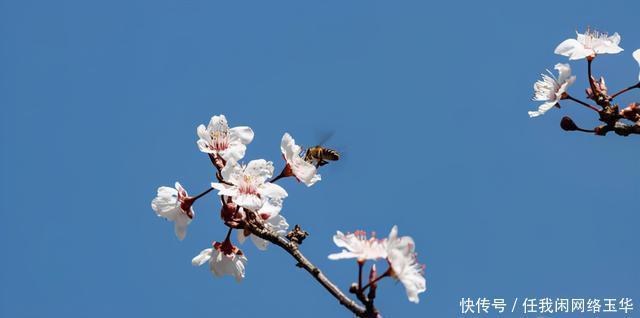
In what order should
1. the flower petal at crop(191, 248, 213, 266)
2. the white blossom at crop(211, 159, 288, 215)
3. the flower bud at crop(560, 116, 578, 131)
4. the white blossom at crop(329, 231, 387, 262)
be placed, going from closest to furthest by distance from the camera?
the white blossom at crop(329, 231, 387, 262)
the white blossom at crop(211, 159, 288, 215)
the flower petal at crop(191, 248, 213, 266)
the flower bud at crop(560, 116, 578, 131)

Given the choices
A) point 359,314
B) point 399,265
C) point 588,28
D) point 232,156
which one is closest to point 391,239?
point 399,265

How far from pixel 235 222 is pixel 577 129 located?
191 cm

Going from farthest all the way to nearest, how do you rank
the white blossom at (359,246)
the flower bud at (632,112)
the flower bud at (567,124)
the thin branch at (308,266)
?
1. the flower bud at (567,124)
2. the flower bud at (632,112)
3. the white blossom at (359,246)
4. the thin branch at (308,266)

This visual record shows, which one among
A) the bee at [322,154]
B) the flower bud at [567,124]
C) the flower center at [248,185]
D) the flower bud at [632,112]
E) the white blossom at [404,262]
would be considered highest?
the bee at [322,154]

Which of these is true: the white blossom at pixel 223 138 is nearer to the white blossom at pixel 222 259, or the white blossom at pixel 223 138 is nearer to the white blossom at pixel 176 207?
the white blossom at pixel 176 207

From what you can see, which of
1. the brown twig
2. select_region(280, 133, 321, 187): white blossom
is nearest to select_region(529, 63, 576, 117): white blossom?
select_region(280, 133, 321, 187): white blossom

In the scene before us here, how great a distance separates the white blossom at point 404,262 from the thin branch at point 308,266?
0.64ft

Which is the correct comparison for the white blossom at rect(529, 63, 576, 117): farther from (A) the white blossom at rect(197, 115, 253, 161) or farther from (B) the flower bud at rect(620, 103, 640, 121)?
(A) the white blossom at rect(197, 115, 253, 161)

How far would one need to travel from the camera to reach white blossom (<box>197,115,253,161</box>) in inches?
152

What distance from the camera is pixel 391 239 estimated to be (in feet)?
9.95

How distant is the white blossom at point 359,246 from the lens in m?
3.05

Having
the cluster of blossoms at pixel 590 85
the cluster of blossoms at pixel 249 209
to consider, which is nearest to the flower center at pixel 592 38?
the cluster of blossoms at pixel 590 85

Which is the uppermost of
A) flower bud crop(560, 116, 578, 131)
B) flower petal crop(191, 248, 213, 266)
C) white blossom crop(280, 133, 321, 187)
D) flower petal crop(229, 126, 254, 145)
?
flower bud crop(560, 116, 578, 131)

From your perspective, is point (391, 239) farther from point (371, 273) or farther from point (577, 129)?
point (577, 129)
